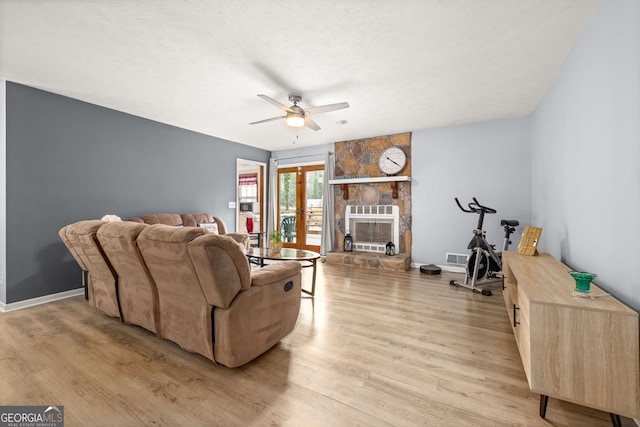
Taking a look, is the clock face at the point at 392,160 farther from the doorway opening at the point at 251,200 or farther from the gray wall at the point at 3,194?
the gray wall at the point at 3,194

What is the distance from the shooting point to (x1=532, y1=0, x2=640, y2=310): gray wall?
1546 mm

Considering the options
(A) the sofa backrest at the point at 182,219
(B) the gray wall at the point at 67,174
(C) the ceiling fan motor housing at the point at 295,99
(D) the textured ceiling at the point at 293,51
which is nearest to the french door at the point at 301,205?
(A) the sofa backrest at the point at 182,219

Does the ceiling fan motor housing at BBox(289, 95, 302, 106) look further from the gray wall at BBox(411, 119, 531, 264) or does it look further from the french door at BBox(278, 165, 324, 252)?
the french door at BBox(278, 165, 324, 252)

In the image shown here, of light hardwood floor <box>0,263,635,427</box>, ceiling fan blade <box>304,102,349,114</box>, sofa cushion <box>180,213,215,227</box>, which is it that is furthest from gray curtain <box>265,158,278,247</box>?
light hardwood floor <box>0,263,635,427</box>

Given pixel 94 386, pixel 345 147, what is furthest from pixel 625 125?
pixel 345 147

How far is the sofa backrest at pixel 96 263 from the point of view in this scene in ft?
8.27

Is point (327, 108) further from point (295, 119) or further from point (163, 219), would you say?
point (163, 219)

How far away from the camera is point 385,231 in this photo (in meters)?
5.71

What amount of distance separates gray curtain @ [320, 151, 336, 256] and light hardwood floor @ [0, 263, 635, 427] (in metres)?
3.19

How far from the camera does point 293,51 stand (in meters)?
2.59

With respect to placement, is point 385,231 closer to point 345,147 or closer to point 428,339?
point 345,147

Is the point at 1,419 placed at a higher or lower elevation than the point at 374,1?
lower

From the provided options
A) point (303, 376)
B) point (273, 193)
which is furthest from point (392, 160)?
point (303, 376)

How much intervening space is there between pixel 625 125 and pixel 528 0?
1108 millimetres
